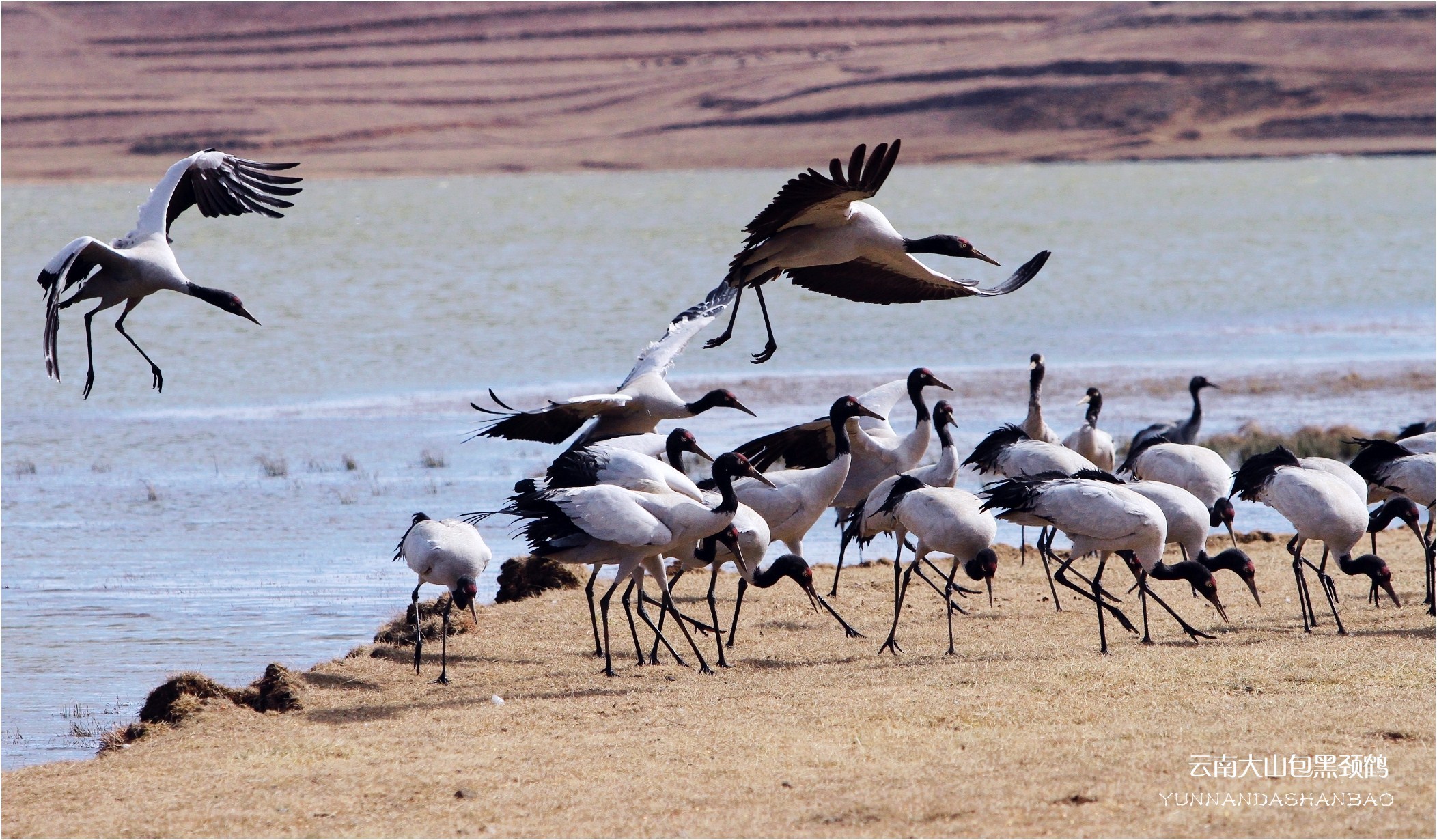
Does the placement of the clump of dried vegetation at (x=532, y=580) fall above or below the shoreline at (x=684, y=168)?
below

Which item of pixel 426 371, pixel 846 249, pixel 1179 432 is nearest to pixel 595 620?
pixel 846 249

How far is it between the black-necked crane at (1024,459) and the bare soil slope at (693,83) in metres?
71.6

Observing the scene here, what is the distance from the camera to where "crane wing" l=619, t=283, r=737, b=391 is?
10625 millimetres

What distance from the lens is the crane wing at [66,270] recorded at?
808 cm

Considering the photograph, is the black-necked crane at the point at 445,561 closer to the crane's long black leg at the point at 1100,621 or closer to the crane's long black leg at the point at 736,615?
the crane's long black leg at the point at 736,615

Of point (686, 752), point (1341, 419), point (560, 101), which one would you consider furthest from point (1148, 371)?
point (560, 101)

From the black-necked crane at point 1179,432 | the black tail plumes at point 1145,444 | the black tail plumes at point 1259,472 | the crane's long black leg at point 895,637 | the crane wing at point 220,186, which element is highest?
the crane wing at point 220,186

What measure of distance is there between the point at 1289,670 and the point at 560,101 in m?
95.0

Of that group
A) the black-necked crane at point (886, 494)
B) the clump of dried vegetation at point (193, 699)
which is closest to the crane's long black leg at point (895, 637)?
the black-necked crane at point (886, 494)

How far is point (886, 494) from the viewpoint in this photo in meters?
10.3

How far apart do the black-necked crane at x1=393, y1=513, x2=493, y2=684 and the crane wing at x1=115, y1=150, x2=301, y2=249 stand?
1.99m

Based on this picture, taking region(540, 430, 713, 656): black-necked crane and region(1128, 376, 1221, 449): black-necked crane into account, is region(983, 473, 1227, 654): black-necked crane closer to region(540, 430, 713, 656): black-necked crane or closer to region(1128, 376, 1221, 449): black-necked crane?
region(540, 430, 713, 656): black-necked crane

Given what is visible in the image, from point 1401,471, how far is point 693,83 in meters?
93.8

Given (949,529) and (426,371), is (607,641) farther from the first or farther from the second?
(426,371)
